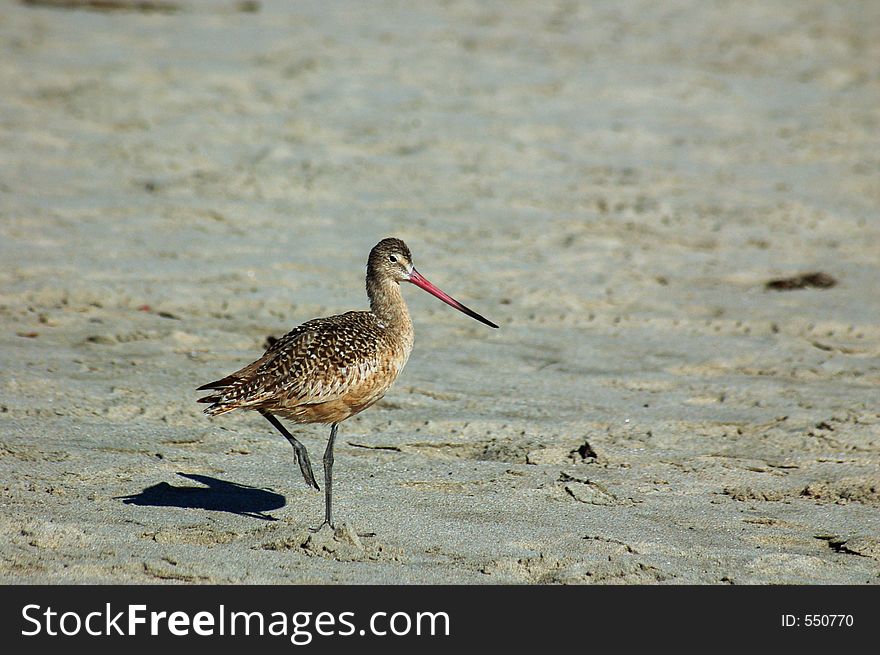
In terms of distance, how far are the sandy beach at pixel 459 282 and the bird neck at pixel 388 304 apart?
55 cm

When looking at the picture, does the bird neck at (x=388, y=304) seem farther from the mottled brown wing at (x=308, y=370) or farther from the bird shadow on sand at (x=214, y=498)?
the bird shadow on sand at (x=214, y=498)

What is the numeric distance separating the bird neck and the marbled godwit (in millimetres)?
97

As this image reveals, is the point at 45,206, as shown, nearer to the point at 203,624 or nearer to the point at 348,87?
the point at 348,87

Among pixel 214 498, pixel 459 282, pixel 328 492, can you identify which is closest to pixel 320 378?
pixel 328 492

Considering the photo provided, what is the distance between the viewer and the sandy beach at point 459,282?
15.1 ft

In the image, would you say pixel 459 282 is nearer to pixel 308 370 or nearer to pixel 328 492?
pixel 308 370

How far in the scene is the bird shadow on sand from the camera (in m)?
4.66

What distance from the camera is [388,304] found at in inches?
208

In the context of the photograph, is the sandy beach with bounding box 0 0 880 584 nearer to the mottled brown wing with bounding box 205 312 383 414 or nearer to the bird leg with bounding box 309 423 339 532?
the bird leg with bounding box 309 423 339 532

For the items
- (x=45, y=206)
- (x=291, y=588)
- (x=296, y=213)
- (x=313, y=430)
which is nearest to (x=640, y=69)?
(x=296, y=213)

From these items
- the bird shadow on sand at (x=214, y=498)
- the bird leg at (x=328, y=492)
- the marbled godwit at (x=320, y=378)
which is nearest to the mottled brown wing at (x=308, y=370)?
the marbled godwit at (x=320, y=378)

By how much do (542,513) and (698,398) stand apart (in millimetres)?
1487

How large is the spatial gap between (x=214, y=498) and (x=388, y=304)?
114 cm

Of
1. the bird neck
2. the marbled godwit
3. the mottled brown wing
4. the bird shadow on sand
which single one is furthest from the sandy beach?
the bird neck
